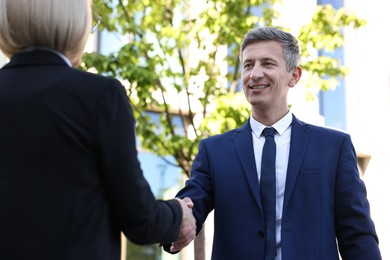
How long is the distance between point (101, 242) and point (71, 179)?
0.21m

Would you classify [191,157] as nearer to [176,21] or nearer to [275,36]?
[176,21]

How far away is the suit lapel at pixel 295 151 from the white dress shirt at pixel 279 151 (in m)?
0.03

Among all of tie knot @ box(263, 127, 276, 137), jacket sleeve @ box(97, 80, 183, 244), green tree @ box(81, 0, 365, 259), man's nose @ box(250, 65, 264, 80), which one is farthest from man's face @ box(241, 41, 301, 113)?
green tree @ box(81, 0, 365, 259)

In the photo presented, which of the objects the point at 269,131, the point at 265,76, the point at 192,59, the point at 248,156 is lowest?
the point at 248,156

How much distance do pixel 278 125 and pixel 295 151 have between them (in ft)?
0.66

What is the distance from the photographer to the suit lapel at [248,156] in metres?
3.22

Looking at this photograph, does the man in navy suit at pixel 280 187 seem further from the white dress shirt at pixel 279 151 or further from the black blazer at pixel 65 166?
the black blazer at pixel 65 166

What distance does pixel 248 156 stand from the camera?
11.0 ft

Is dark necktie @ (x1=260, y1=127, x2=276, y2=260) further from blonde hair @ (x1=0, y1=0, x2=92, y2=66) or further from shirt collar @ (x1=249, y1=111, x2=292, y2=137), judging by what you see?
blonde hair @ (x1=0, y1=0, x2=92, y2=66)

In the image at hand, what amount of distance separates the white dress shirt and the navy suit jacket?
0.11 feet

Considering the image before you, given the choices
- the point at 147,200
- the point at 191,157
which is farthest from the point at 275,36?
the point at 191,157

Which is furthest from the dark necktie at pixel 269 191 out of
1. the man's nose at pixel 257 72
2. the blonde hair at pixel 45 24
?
the blonde hair at pixel 45 24

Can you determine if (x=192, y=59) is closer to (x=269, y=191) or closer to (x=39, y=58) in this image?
(x=269, y=191)

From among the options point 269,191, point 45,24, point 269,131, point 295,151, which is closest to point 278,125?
point 269,131
